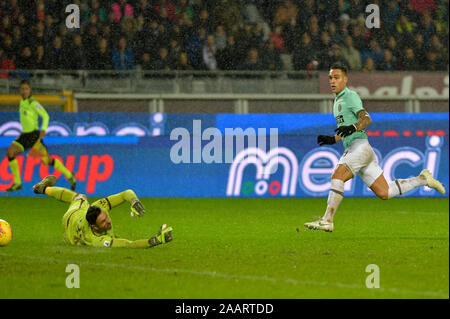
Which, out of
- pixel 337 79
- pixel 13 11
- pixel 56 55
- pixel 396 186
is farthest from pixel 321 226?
pixel 13 11

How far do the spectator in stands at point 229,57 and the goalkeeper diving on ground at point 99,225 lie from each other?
9.20 metres

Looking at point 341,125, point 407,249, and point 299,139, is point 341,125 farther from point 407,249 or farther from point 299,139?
point 299,139

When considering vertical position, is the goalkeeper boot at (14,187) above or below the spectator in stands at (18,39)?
below

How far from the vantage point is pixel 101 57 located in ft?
57.3

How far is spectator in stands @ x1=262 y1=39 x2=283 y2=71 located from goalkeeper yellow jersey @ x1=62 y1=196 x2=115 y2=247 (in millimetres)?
9659

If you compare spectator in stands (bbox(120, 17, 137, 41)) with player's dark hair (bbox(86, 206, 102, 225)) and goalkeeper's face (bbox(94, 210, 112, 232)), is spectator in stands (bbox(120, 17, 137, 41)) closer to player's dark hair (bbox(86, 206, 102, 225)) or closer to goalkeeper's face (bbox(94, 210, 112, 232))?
goalkeeper's face (bbox(94, 210, 112, 232))

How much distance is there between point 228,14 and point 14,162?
20.3 ft

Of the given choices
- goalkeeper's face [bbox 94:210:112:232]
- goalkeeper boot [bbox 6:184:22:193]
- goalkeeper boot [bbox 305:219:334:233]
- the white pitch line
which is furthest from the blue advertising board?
the white pitch line

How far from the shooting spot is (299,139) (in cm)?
1630

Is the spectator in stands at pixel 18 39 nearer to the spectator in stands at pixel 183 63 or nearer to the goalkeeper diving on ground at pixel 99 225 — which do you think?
the spectator in stands at pixel 183 63

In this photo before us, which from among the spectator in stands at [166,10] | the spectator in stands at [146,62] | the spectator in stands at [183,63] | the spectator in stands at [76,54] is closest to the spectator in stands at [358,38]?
the spectator in stands at [183,63]

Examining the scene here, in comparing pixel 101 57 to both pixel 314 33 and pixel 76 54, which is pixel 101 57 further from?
pixel 314 33

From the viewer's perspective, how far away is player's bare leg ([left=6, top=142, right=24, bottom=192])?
14922 mm

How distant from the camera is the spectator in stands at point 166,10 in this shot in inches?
721
